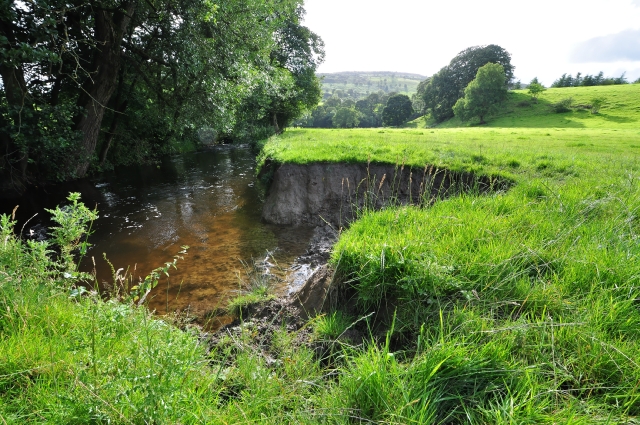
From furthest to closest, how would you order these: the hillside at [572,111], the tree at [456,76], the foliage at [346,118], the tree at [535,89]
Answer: the foliage at [346,118]
the tree at [456,76]
the tree at [535,89]
the hillside at [572,111]

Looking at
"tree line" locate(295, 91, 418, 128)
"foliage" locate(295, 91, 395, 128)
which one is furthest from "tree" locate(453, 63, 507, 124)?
"foliage" locate(295, 91, 395, 128)

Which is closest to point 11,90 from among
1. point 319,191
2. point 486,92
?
point 319,191

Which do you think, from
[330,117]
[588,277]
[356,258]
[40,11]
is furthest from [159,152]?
[330,117]

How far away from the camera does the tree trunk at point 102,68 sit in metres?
12.4

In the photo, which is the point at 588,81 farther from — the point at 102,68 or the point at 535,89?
the point at 102,68

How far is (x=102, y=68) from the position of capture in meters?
13.3

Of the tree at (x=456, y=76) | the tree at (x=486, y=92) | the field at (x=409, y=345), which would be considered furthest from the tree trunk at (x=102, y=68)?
the tree at (x=456, y=76)

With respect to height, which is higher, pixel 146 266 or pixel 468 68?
pixel 468 68

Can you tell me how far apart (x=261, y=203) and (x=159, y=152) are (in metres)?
17.5

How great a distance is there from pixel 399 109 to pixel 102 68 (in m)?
89.9

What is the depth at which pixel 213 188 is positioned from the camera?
576 inches

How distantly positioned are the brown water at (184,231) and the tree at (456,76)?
7923 centimetres

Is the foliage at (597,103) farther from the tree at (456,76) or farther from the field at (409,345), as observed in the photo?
the field at (409,345)

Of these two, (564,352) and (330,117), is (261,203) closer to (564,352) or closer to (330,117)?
(564,352)
